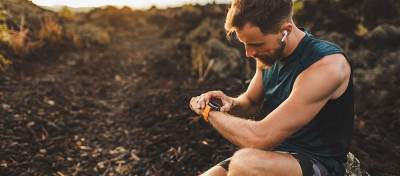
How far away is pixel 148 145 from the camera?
3375 mm

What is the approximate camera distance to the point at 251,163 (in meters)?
1.47

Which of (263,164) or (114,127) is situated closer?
(263,164)

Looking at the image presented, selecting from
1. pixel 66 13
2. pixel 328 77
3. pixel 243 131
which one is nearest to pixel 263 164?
pixel 243 131

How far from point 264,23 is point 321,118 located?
792mm

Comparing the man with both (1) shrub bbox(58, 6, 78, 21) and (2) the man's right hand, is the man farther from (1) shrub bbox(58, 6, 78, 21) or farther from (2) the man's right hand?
(1) shrub bbox(58, 6, 78, 21)

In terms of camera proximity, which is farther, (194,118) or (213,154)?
(194,118)

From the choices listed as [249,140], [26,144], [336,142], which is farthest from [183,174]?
[26,144]

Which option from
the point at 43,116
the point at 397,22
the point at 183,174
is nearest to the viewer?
the point at 183,174

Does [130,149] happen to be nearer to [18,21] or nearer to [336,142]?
[336,142]

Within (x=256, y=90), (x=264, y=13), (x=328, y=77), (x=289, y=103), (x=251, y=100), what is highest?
(x=264, y=13)

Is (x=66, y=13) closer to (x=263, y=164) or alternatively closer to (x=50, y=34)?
(x=50, y=34)

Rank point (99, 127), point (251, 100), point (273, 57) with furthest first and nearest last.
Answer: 1. point (99, 127)
2. point (251, 100)
3. point (273, 57)

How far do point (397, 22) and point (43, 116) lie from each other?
920 centimetres

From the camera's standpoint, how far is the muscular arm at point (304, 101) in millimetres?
1458
